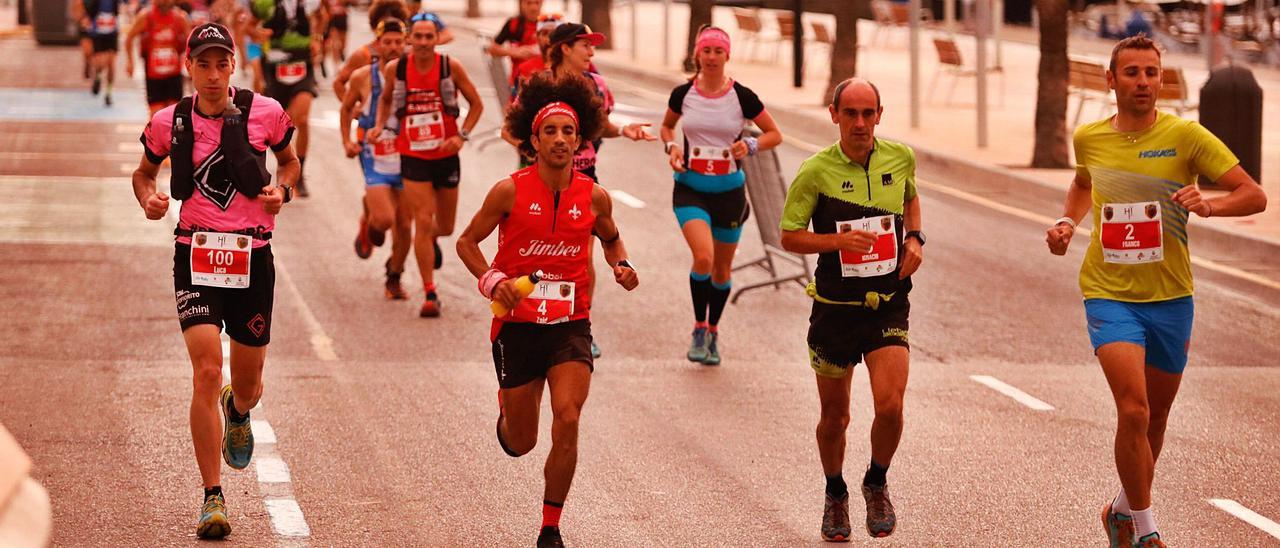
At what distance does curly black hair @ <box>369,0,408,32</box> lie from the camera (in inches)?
555

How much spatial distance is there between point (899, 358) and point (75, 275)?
8.50 meters

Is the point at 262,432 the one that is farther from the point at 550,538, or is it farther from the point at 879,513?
the point at 879,513

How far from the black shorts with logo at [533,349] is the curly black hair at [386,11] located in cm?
695

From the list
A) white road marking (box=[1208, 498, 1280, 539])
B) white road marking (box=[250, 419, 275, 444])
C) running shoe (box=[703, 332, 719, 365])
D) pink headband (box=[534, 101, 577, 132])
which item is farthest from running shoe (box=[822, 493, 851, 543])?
running shoe (box=[703, 332, 719, 365])

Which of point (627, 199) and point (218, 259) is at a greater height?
point (218, 259)

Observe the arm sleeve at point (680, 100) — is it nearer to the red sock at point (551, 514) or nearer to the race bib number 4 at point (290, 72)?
the red sock at point (551, 514)

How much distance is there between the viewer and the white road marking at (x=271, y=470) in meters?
8.70

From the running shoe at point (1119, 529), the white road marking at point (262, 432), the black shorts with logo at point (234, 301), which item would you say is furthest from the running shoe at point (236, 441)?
the running shoe at point (1119, 529)

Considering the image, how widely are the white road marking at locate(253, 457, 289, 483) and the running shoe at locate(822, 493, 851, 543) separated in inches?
97.4

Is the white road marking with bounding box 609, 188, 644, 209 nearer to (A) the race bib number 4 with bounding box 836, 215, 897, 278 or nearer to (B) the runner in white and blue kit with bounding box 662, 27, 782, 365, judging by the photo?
(B) the runner in white and blue kit with bounding box 662, 27, 782, 365

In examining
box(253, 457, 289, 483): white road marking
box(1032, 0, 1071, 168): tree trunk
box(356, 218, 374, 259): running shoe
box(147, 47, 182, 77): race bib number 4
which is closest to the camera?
box(253, 457, 289, 483): white road marking

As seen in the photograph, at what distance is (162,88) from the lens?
2045 cm

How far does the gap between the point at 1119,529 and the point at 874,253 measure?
4.66ft

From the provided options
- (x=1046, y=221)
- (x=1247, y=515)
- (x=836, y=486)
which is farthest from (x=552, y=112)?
(x=1046, y=221)
